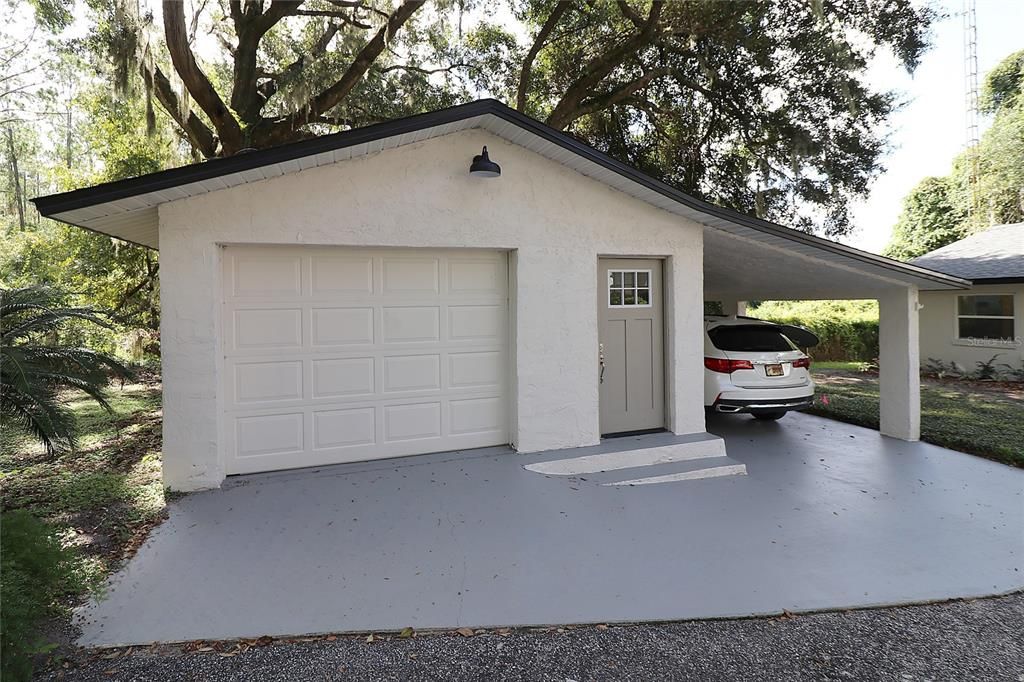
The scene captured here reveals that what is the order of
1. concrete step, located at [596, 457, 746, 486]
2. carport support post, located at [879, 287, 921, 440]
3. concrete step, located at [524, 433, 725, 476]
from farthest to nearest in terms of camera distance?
carport support post, located at [879, 287, 921, 440]
concrete step, located at [524, 433, 725, 476]
concrete step, located at [596, 457, 746, 486]

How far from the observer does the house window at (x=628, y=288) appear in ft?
21.3

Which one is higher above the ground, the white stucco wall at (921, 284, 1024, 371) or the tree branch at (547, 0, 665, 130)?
the tree branch at (547, 0, 665, 130)

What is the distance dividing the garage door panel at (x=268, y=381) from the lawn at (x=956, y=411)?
313 inches

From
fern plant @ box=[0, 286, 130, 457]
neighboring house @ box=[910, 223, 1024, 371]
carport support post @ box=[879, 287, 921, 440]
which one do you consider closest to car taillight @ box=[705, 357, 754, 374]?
carport support post @ box=[879, 287, 921, 440]

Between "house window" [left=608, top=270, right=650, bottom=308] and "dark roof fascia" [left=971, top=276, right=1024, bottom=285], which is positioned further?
"dark roof fascia" [left=971, top=276, right=1024, bottom=285]

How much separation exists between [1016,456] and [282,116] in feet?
41.4

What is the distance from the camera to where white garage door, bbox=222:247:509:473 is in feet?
17.4

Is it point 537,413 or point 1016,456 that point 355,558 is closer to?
point 537,413

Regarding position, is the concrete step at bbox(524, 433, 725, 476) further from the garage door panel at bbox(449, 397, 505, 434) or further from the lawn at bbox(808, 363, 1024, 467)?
the lawn at bbox(808, 363, 1024, 467)

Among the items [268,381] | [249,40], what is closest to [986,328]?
[268,381]

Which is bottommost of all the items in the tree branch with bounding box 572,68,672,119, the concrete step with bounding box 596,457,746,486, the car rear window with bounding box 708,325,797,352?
the concrete step with bounding box 596,457,746,486

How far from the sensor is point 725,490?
5.42 m

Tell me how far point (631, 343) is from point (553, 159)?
2.28 meters

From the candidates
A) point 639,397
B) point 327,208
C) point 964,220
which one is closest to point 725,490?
point 639,397
